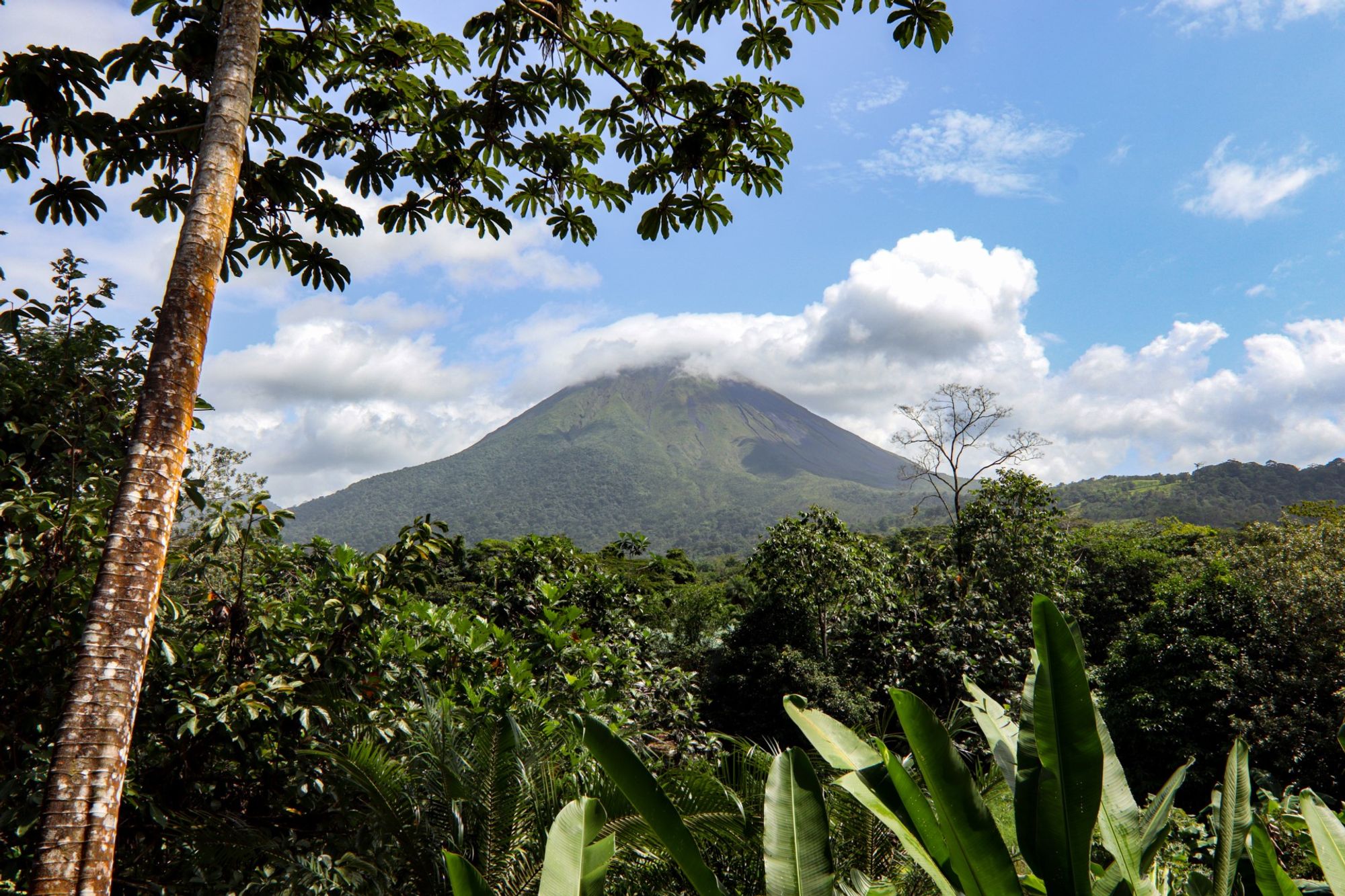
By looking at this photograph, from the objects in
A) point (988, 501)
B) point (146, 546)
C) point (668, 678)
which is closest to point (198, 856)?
point (146, 546)

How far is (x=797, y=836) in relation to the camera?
49.8 inches

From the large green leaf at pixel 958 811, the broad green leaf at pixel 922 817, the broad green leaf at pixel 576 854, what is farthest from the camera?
the broad green leaf at pixel 922 817

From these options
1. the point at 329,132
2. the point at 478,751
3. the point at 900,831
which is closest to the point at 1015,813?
the point at 900,831

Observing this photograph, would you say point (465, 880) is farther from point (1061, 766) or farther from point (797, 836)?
point (1061, 766)

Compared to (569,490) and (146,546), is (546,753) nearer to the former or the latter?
(146,546)

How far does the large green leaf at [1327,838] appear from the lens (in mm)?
1413

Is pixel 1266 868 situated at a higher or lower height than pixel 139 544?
lower

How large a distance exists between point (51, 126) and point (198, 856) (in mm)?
2753

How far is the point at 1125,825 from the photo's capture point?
1.43m

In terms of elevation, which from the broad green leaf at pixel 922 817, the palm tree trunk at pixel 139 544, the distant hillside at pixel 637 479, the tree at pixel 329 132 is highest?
the distant hillside at pixel 637 479

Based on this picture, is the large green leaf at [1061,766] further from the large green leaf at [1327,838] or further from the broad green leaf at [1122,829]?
the large green leaf at [1327,838]

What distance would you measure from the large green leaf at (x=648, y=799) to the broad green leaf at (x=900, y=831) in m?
0.30

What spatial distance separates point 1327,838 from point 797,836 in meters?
1.20

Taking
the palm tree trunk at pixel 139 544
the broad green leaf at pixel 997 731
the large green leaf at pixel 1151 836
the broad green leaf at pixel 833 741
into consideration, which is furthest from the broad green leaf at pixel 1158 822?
the palm tree trunk at pixel 139 544
